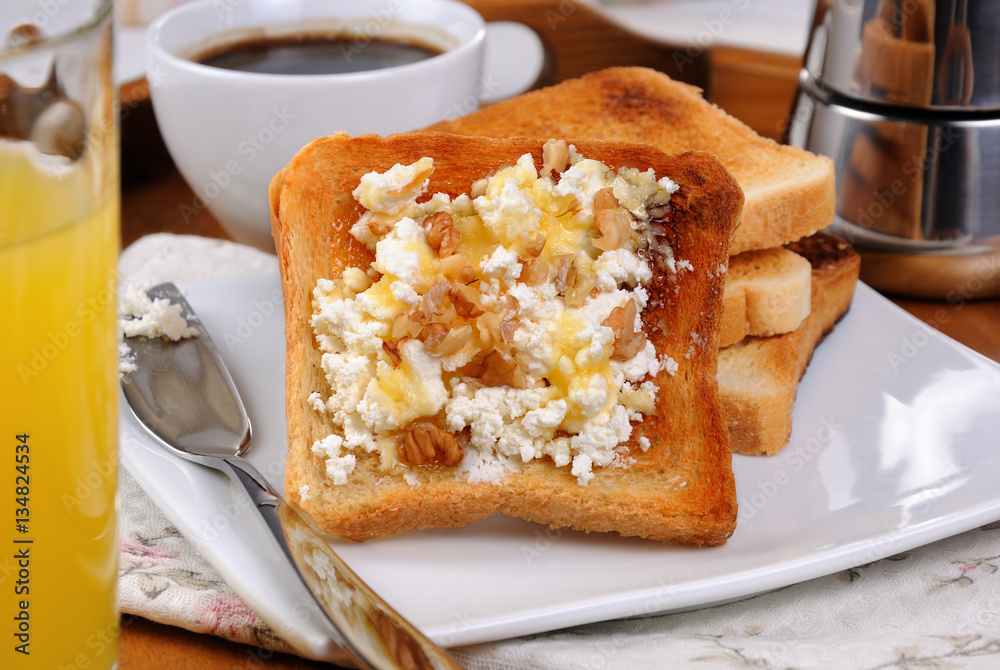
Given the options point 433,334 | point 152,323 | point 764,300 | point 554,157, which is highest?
point 554,157

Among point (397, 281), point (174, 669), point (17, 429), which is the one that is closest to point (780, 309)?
point (397, 281)

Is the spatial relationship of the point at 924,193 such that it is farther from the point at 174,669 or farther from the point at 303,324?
the point at 174,669

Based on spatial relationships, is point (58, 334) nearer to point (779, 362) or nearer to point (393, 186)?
point (393, 186)

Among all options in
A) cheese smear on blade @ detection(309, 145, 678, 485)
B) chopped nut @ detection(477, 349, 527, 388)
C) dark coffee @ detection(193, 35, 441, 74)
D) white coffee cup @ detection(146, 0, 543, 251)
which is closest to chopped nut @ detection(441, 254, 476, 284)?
cheese smear on blade @ detection(309, 145, 678, 485)

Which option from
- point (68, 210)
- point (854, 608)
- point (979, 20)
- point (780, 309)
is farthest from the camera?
point (979, 20)

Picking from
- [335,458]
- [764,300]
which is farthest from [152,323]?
[764,300]

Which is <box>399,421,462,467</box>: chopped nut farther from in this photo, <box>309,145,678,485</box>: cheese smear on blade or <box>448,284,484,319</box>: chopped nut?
<box>448,284,484,319</box>: chopped nut
